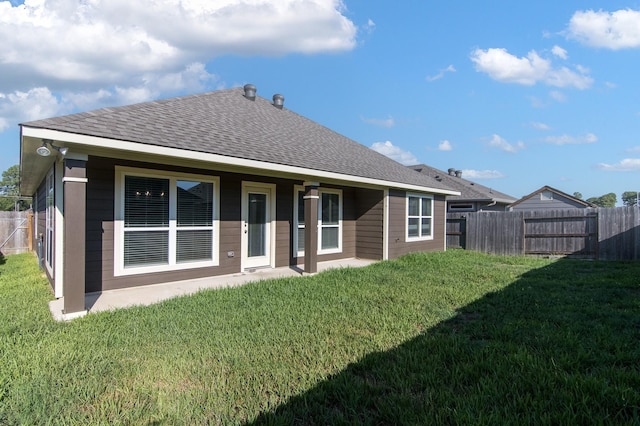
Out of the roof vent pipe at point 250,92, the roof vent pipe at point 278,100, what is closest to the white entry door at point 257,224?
the roof vent pipe at point 250,92

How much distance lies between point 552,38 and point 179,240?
11.3 m

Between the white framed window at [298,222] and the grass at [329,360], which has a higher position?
the white framed window at [298,222]

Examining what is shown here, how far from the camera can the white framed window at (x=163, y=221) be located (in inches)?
232

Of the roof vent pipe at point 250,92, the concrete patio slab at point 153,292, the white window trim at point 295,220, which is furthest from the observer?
the roof vent pipe at point 250,92

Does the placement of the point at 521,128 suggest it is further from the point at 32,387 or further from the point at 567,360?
the point at 32,387

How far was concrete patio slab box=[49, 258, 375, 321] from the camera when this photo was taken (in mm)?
4848

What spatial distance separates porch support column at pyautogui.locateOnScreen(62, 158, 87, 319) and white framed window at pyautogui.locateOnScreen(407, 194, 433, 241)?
893 centimetres

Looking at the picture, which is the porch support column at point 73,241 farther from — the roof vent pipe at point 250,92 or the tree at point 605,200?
the tree at point 605,200

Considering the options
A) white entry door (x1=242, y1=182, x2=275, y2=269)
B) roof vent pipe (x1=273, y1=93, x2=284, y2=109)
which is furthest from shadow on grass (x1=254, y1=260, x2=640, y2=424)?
roof vent pipe (x1=273, y1=93, x2=284, y2=109)

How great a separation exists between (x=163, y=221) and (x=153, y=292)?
128cm

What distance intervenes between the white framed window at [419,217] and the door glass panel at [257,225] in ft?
16.8

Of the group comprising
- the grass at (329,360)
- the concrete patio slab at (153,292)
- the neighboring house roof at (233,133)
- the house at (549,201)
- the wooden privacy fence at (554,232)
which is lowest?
the concrete patio slab at (153,292)

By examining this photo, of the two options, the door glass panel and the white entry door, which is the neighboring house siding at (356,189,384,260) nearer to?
the white entry door

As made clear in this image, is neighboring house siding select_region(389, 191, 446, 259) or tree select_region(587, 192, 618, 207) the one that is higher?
tree select_region(587, 192, 618, 207)
